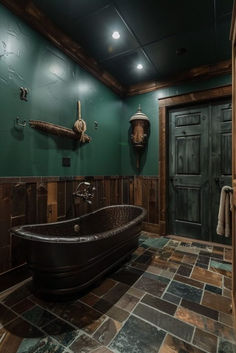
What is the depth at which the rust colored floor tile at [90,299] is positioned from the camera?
146 centimetres

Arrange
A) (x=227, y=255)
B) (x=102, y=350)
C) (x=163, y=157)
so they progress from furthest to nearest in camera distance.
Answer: (x=163, y=157) < (x=227, y=255) < (x=102, y=350)

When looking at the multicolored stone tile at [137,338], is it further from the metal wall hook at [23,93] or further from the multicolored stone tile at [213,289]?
the metal wall hook at [23,93]

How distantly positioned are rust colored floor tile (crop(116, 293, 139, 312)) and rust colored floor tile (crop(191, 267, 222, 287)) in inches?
29.1

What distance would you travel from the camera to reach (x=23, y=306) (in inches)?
55.9

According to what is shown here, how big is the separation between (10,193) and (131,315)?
58.4 inches

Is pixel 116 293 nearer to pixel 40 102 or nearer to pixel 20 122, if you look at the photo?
pixel 20 122

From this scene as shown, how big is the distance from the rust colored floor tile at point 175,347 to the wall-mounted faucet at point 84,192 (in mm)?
1505

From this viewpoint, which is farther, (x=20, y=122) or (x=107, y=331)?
(x=20, y=122)

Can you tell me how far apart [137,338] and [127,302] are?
333mm

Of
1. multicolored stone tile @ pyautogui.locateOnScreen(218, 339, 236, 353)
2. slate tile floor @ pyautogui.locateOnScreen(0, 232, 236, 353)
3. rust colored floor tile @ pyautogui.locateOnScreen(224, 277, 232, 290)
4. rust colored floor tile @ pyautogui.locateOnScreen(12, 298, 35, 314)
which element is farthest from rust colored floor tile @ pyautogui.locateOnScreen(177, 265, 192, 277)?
rust colored floor tile @ pyautogui.locateOnScreen(12, 298, 35, 314)

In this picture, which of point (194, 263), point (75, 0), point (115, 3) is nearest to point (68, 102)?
point (75, 0)

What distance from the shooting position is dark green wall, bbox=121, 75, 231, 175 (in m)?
2.73

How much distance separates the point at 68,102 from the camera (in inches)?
89.3

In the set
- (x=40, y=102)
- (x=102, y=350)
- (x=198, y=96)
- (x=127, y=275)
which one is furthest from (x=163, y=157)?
(x=102, y=350)
